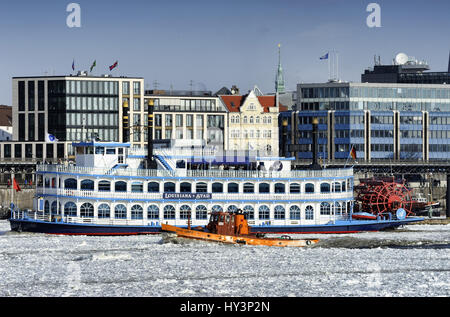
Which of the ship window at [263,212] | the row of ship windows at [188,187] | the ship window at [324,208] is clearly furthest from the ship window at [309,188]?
the ship window at [263,212]

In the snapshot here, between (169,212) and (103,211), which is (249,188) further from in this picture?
(103,211)

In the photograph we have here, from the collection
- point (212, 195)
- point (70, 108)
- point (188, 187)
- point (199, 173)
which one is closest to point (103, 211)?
point (188, 187)

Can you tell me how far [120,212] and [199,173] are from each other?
6.81m

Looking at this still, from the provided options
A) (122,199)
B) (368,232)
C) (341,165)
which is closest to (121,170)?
(122,199)

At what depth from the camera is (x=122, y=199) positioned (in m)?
69.4

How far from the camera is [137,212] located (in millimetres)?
70250

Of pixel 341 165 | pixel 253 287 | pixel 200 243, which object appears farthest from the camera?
pixel 341 165

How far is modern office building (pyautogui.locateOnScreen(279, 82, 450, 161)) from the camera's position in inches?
5349

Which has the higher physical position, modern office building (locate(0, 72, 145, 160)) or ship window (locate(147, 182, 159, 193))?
modern office building (locate(0, 72, 145, 160))

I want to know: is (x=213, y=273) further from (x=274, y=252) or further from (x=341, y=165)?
(x=341, y=165)

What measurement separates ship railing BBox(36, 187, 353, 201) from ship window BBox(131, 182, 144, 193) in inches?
9.8

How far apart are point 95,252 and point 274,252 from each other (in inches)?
444

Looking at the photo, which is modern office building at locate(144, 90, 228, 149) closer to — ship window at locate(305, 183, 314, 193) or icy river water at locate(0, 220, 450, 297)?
ship window at locate(305, 183, 314, 193)

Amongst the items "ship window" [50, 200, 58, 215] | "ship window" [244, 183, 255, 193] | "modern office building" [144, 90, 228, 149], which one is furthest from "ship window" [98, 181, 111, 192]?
"modern office building" [144, 90, 228, 149]
